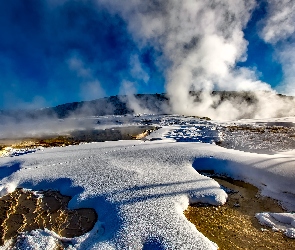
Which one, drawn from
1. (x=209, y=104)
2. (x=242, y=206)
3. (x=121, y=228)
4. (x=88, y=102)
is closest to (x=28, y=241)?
(x=121, y=228)

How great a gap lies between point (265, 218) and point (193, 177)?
8.91ft

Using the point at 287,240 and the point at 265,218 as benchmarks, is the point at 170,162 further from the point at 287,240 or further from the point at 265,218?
the point at 287,240

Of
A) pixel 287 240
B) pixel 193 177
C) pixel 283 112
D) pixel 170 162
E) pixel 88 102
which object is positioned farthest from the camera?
pixel 88 102

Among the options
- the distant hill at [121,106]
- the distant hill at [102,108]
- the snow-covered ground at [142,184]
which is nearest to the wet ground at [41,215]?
the snow-covered ground at [142,184]

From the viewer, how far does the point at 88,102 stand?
263 feet

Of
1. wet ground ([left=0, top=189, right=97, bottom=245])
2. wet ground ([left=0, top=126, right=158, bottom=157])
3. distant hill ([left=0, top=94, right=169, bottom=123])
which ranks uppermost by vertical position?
distant hill ([left=0, top=94, right=169, bottom=123])

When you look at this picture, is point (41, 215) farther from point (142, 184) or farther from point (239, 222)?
point (239, 222)

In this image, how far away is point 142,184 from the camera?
8375mm

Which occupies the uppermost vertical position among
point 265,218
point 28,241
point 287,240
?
point 265,218

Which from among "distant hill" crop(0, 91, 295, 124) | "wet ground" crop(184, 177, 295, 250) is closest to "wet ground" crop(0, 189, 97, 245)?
"wet ground" crop(184, 177, 295, 250)

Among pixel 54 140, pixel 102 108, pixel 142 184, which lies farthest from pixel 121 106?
pixel 142 184

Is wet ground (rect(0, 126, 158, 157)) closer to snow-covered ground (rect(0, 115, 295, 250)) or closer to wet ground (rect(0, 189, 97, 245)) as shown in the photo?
snow-covered ground (rect(0, 115, 295, 250))

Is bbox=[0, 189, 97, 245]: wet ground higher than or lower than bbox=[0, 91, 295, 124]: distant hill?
lower

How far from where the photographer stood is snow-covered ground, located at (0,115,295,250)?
586 cm
